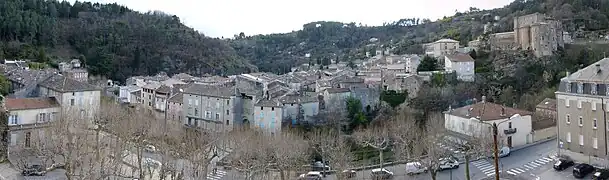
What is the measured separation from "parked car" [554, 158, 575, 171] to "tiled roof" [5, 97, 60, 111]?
34111 mm

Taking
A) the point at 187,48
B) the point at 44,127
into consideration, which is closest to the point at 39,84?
the point at 44,127

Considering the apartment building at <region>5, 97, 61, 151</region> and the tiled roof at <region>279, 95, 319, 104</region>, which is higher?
the tiled roof at <region>279, 95, 319, 104</region>

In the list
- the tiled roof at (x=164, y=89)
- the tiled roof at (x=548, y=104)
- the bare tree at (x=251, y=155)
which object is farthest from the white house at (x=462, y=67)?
the tiled roof at (x=164, y=89)

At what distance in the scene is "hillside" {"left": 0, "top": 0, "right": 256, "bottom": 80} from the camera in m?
77.1

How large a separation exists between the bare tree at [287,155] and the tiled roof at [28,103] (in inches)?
715

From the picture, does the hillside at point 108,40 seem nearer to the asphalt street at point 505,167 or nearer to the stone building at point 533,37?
the stone building at point 533,37

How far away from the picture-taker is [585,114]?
29156 millimetres

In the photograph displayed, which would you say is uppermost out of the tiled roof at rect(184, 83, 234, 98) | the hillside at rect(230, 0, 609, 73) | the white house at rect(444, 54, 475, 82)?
the hillside at rect(230, 0, 609, 73)

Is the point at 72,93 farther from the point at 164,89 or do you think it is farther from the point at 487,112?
the point at 487,112

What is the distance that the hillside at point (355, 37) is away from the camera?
79750mm

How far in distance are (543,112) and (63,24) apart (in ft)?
268

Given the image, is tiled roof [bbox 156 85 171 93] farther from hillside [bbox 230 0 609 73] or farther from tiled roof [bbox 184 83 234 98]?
hillside [bbox 230 0 609 73]

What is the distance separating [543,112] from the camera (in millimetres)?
40594

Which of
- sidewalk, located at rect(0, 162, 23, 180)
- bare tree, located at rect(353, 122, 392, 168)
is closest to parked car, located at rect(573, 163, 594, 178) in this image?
bare tree, located at rect(353, 122, 392, 168)
